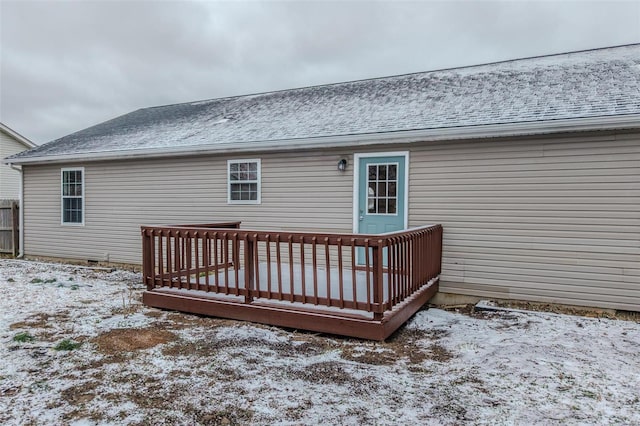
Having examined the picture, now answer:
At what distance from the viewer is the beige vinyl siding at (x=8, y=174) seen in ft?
50.1

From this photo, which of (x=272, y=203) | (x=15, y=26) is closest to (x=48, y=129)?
(x=15, y=26)

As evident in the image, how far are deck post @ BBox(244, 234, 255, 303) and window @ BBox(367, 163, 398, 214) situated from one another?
2.28 m

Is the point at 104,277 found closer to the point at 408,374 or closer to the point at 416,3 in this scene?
the point at 408,374

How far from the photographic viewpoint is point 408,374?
3137 millimetres

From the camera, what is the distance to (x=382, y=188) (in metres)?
6.07

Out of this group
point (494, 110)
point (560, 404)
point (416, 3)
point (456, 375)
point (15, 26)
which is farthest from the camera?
point (15, 26)

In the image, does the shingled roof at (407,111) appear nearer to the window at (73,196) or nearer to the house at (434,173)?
the house at (434,173)

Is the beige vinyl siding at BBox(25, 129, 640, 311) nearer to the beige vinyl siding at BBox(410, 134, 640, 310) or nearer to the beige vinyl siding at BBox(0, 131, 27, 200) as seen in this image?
the beige vinyl siding at BBox(410, 134, 640, 310)

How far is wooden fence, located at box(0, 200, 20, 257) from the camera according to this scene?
9.87m

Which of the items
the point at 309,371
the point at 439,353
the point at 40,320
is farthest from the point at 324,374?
the point at 40,320

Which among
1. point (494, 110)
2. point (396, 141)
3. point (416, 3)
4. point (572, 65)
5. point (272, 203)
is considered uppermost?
point (416, 3)

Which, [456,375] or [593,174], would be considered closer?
[456,375]

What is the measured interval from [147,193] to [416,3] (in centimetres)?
952

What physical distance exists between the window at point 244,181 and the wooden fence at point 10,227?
253 inches
